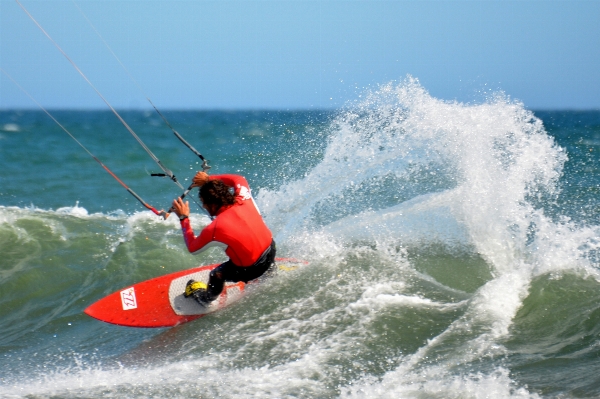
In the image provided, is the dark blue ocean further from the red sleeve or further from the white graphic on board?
the red sleeve

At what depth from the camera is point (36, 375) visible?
4770 millimetres

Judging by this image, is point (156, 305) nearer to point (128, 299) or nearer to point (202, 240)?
point (128, 299)

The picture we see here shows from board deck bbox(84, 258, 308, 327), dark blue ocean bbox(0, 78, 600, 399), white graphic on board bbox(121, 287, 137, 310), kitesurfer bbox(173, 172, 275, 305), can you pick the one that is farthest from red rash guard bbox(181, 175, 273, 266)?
white graphic on board bbox(121, 287, 137, 310)

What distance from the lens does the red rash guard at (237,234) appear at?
17.5 feet

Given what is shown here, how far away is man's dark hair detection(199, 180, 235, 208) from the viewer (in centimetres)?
545

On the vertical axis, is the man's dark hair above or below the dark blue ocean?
above

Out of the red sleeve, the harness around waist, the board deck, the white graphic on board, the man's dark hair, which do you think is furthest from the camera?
the white graphic on board

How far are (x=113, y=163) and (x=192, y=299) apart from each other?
15416mm

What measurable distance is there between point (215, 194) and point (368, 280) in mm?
1695

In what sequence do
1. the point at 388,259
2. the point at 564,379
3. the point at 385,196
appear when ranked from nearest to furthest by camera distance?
the point at 564,379
the point at 388,259
the point at 385,196

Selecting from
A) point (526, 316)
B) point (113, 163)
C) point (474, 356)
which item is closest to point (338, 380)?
point (474, 356)

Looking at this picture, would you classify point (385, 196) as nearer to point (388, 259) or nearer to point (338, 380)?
point (388, 259)

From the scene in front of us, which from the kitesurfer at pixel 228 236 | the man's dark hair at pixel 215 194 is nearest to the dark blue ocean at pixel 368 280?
the kitesurfer at pixel 228 236

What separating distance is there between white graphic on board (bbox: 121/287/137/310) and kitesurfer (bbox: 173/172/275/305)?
0.51 meters
